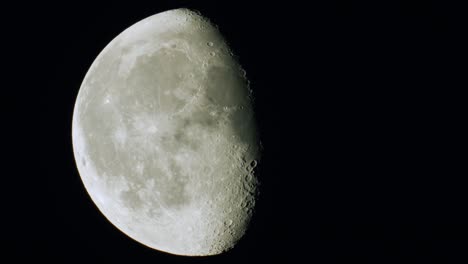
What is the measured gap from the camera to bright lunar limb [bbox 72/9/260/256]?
9.42ft

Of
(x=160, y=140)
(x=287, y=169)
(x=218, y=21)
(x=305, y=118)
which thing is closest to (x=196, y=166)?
(x=160, y=140)

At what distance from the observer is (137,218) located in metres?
3.29

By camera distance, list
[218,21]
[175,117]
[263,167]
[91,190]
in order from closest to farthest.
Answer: [175,117], [263,167], [218,21], [91,190]

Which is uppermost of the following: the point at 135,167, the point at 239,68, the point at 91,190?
the point at 239,68

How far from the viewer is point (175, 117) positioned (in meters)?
2.85

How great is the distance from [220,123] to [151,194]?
81 centimetres

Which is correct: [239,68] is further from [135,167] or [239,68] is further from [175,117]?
[135,167]

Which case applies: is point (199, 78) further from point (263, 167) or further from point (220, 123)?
point (263, 167)

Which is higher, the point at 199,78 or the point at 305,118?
the point at 199,78

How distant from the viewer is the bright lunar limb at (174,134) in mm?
2871

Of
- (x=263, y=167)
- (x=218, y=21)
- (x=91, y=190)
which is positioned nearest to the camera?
(x=263, y=167)

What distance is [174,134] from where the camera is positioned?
2.87 metres

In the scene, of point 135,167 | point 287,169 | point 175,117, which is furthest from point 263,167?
point 135,167

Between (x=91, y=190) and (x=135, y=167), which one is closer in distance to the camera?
(x=135, y=167)
